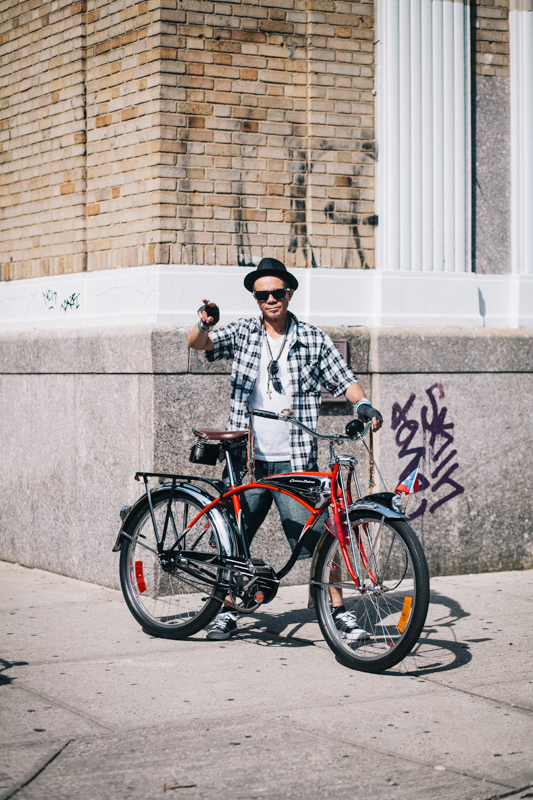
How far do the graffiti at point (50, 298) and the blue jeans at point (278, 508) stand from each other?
9.10 ft

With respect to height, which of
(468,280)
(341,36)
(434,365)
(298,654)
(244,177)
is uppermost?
(341,36)

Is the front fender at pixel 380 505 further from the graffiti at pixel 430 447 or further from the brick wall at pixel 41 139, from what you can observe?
the brick wall at pixel 41 139

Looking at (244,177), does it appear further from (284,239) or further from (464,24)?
(464,24)

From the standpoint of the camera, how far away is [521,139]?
24.8 ft

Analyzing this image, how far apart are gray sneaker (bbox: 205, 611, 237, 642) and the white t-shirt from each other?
84 cm

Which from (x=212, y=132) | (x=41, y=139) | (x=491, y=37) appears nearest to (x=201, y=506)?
(x=212, y=132)

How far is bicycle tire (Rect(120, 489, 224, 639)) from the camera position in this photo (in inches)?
209

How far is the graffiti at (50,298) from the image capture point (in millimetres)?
7613

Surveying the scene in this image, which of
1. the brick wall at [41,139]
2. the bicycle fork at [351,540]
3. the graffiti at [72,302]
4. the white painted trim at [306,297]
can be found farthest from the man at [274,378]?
the brick wall at [41,139]

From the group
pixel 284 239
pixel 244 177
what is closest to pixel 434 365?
pixel 284 239

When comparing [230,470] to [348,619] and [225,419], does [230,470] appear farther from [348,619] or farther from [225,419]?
[225,419]

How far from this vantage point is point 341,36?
700 cm

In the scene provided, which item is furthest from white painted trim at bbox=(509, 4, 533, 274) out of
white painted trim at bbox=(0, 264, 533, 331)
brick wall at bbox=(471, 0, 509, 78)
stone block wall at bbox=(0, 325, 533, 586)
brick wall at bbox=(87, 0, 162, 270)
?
brick wall at bbox=(87, 0, 162, 270)

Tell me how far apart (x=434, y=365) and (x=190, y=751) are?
3.89m
